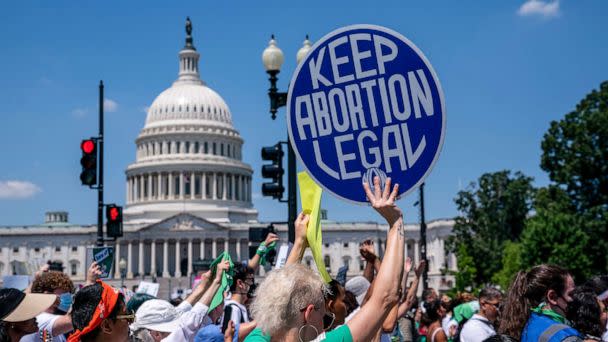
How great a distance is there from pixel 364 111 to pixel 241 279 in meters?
4.33

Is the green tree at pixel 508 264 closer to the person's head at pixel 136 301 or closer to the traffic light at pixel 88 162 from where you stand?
the traffic light at pixel 88 162

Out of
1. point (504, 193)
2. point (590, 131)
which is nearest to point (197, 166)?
point (504, 193)

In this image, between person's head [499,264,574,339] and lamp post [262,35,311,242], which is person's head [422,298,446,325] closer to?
lamp post [262,35,311,242]

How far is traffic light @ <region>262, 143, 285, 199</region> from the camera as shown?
14.4 m

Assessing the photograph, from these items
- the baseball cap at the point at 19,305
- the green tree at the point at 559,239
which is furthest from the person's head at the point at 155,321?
the green tree at the point at 559,239

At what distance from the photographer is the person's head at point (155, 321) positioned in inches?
267

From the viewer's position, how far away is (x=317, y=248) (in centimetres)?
477

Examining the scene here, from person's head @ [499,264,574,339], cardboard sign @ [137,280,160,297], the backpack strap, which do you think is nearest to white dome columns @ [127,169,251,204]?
cardboard sign @ [137,280,160,297]

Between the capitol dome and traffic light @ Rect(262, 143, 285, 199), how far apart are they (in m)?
110

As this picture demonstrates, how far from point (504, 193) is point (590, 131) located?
873 inches

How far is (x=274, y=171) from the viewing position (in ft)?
47.4

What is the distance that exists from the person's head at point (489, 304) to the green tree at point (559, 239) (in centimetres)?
4029

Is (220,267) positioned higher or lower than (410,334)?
higher

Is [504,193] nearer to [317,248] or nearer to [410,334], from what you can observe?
[410,334]
